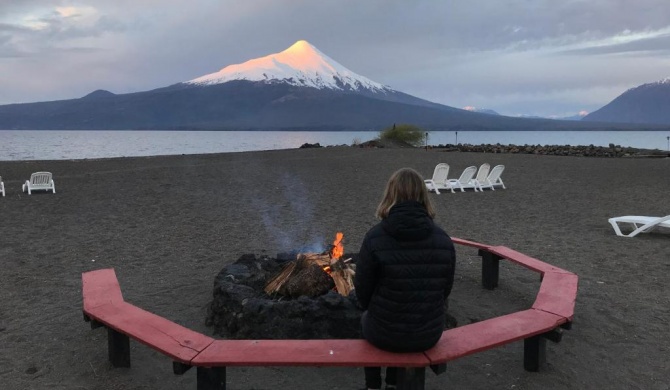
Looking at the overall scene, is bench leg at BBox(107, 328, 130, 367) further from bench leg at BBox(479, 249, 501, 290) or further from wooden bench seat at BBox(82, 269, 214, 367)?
bench leg at BBox(479, 249, 501, 290)

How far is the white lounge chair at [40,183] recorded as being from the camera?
45.6 feet

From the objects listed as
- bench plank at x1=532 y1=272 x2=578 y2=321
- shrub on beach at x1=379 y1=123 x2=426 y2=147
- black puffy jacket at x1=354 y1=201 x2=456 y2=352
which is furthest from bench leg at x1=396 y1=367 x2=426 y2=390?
shrub on beach at x1=379 y1=123 x2=426 y2=147

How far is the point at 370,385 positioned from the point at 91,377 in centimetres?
200

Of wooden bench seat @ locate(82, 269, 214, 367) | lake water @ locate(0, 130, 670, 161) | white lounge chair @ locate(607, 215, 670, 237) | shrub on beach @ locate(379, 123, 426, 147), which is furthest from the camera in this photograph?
lake water @ locate(0, 130, 670, 161)

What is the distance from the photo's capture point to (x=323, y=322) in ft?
13.8

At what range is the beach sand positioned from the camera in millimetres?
3846

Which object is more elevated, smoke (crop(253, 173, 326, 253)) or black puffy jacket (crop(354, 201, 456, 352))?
black puffy jacket (crop(354, 201, 456, 352))

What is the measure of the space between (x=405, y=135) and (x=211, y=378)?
40966mm

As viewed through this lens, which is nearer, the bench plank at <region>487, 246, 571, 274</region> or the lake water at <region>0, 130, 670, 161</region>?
the bench plank at <region>487, 246, 571, 274</region>

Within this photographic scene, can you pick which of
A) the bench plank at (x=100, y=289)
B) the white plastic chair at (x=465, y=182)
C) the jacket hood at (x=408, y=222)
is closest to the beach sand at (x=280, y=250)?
the bench plank at (x=100, y=289)

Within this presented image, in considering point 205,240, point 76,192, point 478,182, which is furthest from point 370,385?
point 76,192

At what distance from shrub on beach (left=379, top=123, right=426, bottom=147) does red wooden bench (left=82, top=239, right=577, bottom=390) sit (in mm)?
39419

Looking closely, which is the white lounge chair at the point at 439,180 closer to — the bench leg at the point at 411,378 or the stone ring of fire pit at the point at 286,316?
the stone ring of fire pit at the point at 286,316

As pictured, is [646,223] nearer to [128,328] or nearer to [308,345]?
[308,345]
